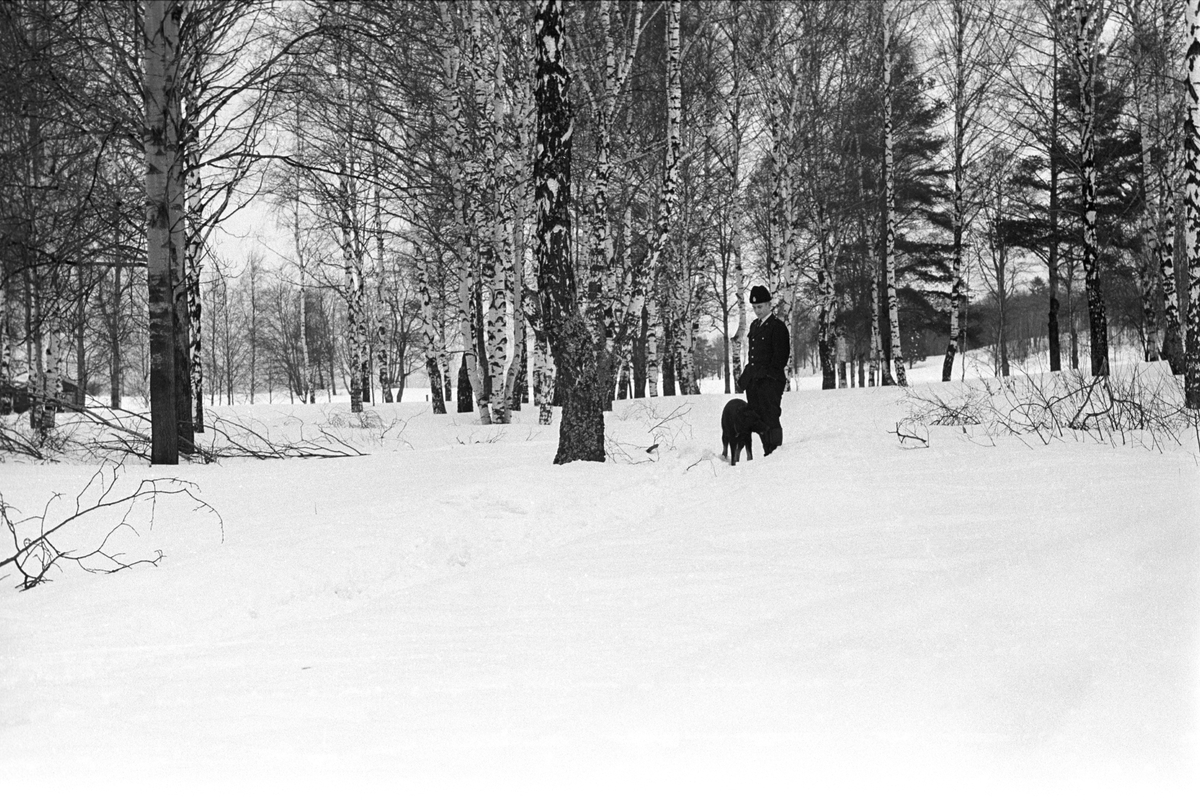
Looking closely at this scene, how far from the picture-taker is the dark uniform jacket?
8023 mm

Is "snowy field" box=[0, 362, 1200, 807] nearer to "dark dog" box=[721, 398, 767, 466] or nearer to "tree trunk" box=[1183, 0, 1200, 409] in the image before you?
"dark dog" box=[721, 398, 767, 466]

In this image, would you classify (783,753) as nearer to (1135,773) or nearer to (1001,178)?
(1135,773)

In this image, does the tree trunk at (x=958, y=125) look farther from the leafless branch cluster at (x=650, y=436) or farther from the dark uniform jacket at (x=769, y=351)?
the dark uniform jacket at (x=769, y=351)

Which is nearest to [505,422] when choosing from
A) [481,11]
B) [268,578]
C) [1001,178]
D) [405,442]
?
[405,442]

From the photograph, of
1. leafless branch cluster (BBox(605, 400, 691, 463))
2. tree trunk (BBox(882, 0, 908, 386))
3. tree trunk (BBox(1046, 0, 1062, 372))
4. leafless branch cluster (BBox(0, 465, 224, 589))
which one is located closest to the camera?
A: leafless branch cluster (BBox(0, 465, 224, 589))

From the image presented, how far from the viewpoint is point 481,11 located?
599 inches

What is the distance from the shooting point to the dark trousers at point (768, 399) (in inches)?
315

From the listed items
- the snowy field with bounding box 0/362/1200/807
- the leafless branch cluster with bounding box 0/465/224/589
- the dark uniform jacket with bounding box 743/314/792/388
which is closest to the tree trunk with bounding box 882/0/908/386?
the dark uniform jacket with bounding box 743/314/792/388

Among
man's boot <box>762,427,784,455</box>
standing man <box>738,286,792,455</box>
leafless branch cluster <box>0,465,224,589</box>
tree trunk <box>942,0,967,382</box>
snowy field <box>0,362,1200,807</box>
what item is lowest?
snowy field <box>0,362,1200,807</box>

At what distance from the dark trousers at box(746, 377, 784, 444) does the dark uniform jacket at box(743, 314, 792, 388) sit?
6 centimetres

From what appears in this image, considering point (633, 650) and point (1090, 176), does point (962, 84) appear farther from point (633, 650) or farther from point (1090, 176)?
point (633, 650)

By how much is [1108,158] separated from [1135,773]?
2894cm

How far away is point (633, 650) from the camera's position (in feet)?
9.18

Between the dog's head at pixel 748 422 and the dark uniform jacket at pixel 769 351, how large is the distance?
39 cm
